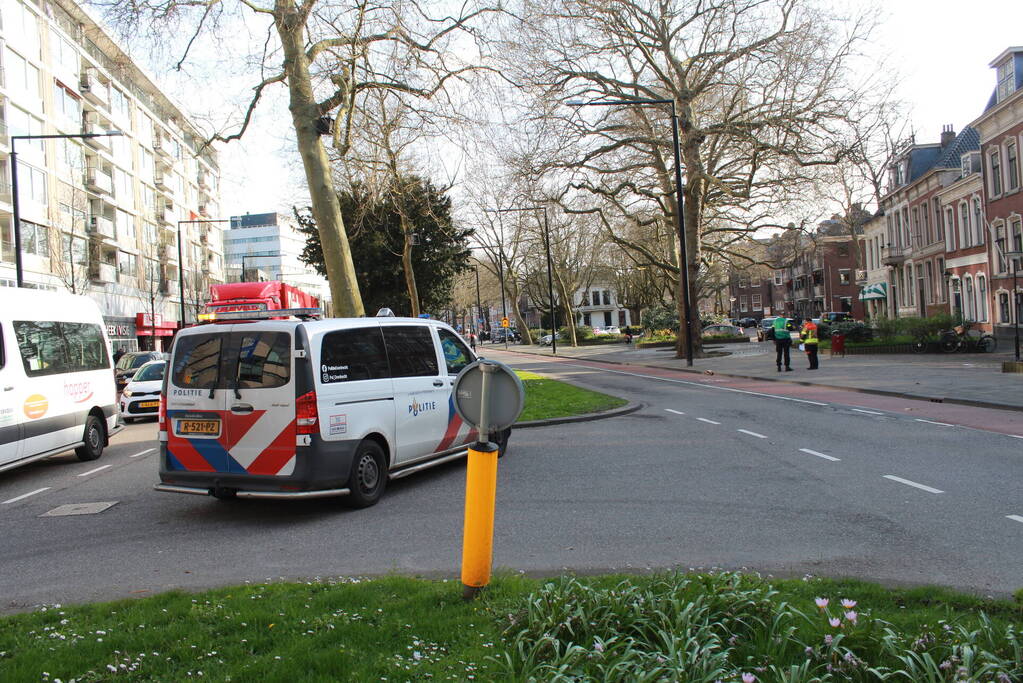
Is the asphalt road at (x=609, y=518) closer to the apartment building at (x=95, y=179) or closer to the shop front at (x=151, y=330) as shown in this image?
the apartment building at (x=95, y=179)

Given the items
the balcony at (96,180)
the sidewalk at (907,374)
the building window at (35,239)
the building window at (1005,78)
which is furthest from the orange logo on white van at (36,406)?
the balcony at (96,180)

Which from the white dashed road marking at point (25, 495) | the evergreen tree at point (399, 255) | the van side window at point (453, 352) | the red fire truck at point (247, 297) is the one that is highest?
the evergreen tree at point (399, 255)

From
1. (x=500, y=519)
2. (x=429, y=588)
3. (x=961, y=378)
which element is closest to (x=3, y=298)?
(x=500, y=519)

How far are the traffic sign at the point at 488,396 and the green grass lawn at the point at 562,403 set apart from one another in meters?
8.74

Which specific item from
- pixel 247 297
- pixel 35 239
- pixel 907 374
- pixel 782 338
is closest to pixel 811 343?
pixel 782 338

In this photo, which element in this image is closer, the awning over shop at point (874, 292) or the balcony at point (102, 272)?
the balcony at point (102, 272)

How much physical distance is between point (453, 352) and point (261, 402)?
9.21ft

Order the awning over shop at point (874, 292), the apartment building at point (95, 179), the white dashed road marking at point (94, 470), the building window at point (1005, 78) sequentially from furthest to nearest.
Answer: the awning over shop at point (874, 292), the apartment building at point (95, 179), the building window at point (1005, 78), the white dashed road marking at point (94, 470)

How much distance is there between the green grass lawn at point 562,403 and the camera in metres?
14.5

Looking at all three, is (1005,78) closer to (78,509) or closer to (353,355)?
(353,355)

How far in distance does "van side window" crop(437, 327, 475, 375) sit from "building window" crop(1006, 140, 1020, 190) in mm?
33463

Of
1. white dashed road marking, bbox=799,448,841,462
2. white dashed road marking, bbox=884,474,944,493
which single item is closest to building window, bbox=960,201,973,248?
white dashed road marking, bbox=799,448,841,462

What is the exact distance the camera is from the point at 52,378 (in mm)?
10953

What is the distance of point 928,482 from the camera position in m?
8.00
